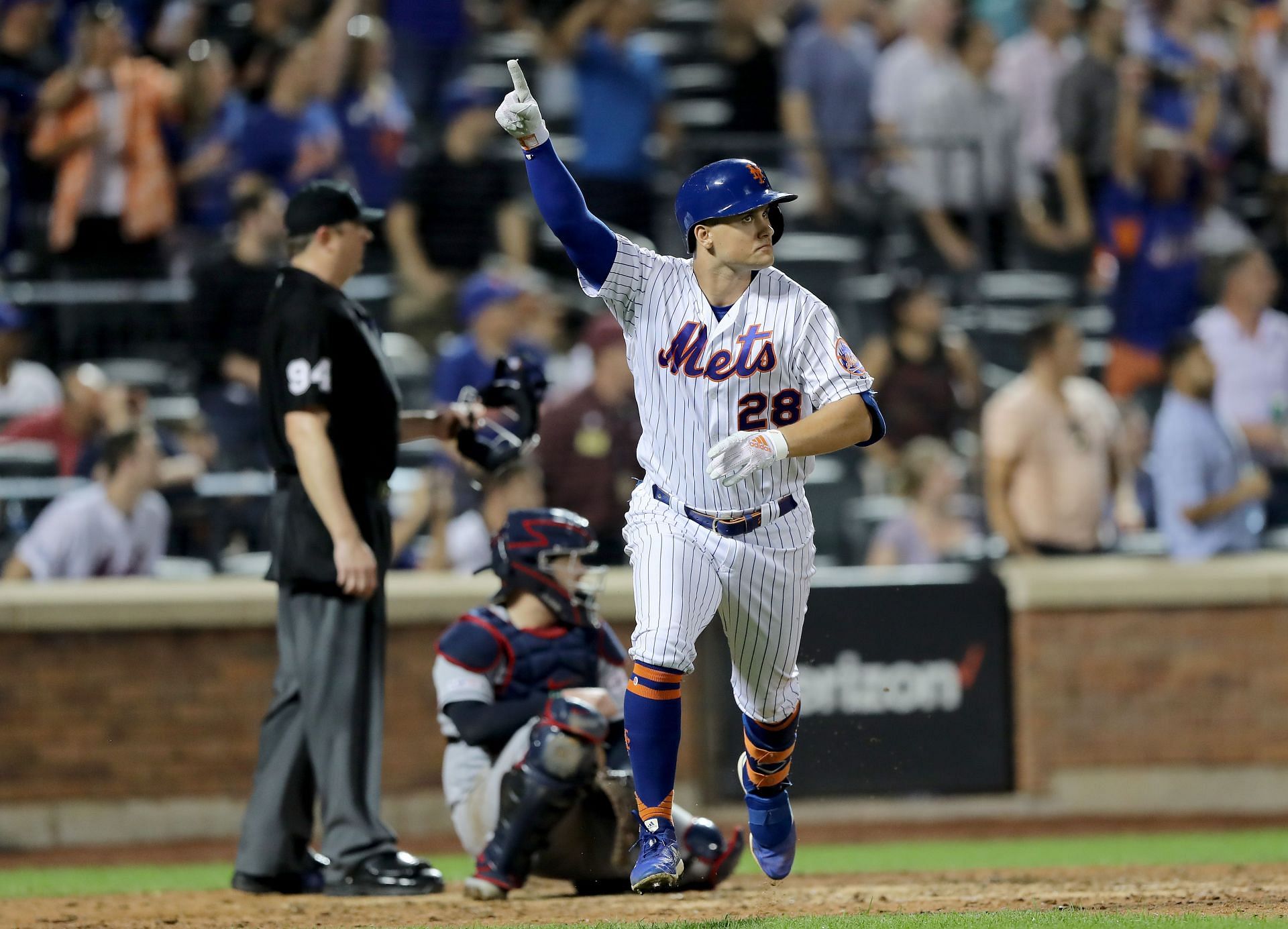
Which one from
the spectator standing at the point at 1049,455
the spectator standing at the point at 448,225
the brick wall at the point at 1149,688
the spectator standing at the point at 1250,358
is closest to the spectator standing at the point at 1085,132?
the spectator standing at the point at 1250,358

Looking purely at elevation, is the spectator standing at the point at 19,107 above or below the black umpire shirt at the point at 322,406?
above

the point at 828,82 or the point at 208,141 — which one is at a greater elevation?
the point at 828,82

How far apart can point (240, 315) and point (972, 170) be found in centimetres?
440

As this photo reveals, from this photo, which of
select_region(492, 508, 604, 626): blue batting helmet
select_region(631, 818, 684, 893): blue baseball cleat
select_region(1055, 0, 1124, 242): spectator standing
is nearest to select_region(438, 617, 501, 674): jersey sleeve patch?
select_region(492, 508, 604, 626): blue batting helmet

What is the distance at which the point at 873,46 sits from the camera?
39.5 feet

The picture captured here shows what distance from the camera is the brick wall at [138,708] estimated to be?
8758mm

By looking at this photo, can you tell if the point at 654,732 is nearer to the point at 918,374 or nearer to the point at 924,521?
the point at 924,521

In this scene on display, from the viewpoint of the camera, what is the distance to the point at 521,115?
4867 mm

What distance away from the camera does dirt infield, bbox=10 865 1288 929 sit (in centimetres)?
523

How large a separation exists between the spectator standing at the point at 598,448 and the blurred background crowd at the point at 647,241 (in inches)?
0.7

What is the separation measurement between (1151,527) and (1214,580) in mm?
1105

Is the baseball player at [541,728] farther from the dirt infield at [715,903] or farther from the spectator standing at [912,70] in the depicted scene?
the spectator standing at [912,70]

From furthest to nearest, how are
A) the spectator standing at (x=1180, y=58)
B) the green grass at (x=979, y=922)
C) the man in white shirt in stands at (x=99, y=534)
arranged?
the spectator standing at (x=1180, y=58) < the man in white shirt in stands at (x=99, y=534) < the green grass at (x=979, y=922)

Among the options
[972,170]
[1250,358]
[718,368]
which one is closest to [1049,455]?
[1250,358]
